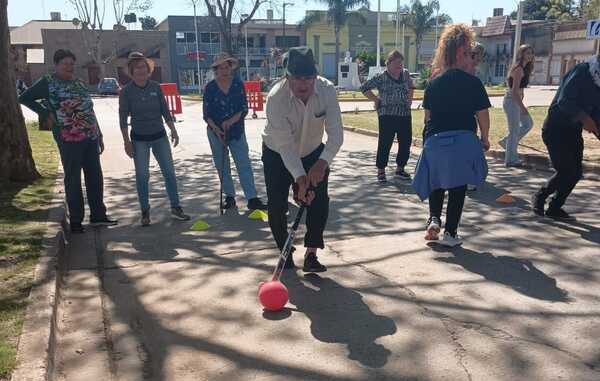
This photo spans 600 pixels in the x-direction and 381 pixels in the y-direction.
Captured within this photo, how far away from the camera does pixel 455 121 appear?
504 centimetres

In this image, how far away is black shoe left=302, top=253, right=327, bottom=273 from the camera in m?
4.67

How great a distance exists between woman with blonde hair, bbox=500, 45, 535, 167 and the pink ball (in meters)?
5.80

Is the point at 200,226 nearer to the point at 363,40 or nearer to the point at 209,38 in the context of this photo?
the point at 209,38

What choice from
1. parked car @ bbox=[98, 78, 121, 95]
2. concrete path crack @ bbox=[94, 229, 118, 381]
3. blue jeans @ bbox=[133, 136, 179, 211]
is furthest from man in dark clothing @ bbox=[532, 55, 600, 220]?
parked car @ bbox=[98, 78, 121, 95]

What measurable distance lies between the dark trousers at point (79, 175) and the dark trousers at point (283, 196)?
2443 mm

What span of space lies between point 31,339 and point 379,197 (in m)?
4.86

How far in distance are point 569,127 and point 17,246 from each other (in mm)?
5322

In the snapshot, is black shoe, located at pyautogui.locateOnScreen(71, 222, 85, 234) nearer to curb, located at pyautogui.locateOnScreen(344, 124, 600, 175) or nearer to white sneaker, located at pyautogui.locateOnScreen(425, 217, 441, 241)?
white sneaker, located at pyautogui.locateOnScreen(425, 217, 441, 241)

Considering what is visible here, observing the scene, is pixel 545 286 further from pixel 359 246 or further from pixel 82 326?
pixel 82 326

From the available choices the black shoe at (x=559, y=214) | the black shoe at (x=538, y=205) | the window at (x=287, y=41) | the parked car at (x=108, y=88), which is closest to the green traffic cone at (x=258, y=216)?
the black shoe at (x=538, y=205)

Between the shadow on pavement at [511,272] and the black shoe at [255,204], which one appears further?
the black shoe at [255,204]

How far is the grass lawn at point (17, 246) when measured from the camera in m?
3.39

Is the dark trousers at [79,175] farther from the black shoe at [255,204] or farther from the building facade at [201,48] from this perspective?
the building facade at [201,48]

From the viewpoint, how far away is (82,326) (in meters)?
3.82
